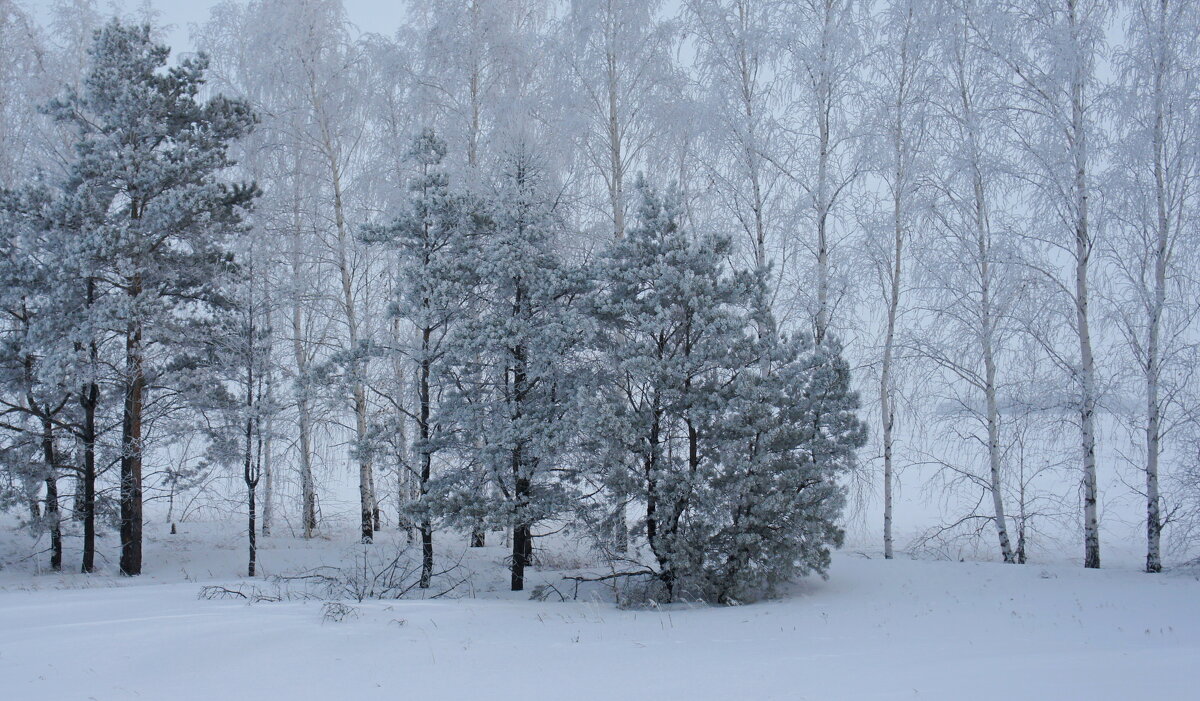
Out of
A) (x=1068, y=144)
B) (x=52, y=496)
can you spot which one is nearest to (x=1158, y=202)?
(x=1068, y=144)

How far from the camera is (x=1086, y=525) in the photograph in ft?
38.0

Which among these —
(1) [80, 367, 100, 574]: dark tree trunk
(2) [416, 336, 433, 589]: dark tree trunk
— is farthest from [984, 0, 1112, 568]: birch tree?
(1) [80, 367, 100, 574]: dark tree trunk

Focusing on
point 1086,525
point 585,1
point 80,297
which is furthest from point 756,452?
point 80,297

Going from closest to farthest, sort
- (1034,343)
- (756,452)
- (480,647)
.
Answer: (480,647) → (756,452) → (1034,343)

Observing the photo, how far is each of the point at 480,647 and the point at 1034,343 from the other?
9712mm

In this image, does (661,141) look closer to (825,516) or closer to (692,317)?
(692,317)

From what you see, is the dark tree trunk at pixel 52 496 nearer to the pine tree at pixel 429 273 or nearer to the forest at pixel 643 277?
the forest at pixel 643 277

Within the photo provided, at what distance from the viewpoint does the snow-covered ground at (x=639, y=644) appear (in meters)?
5.67

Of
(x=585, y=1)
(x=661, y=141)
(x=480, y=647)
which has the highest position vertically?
(x=585, y=1)

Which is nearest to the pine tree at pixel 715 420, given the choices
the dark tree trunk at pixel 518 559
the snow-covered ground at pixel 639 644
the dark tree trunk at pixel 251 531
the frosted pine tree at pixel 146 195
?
the snow-covered ground at pixel 639 644

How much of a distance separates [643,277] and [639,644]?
4.87m

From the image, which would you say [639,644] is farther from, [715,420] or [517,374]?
[517,374]

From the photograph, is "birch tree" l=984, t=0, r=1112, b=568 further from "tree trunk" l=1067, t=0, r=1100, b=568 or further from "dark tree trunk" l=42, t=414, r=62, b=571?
"dark tree trunk" l=42, t=414, r=62, b=571

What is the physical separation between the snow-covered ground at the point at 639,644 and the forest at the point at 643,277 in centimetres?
141
